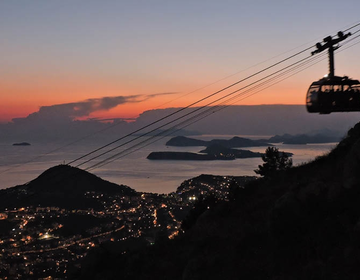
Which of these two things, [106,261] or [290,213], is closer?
[290,213]

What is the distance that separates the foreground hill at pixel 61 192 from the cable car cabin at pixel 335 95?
90391 millimetres

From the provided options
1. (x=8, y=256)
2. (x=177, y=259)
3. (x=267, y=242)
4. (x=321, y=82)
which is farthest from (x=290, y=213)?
(x=8, y=256)

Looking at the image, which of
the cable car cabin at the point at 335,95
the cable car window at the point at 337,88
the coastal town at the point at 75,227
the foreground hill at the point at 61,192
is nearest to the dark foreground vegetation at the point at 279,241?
the cable car cabin at the point at 335,95

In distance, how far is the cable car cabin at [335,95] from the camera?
20.5 metres

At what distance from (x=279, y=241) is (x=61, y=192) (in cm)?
12297

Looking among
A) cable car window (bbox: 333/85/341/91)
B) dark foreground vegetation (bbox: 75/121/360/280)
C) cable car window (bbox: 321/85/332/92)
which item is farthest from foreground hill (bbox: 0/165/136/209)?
cable car window (bbox: 333/85/341/91)

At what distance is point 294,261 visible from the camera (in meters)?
11.9

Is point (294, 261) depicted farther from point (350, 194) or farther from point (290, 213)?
point (350, 194)

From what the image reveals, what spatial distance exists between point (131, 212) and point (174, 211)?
13157 mm

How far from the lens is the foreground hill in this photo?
112312 mm

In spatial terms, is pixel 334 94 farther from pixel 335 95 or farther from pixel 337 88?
pixel 337 88

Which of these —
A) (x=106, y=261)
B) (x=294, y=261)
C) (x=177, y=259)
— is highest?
(x=294, y=261)

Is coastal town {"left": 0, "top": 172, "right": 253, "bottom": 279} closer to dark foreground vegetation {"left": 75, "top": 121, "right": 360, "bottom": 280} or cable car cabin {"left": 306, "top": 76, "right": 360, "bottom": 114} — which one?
dark foreground vegetation {"left": 75, "top": 121, "right": 360, "bottom": 280}

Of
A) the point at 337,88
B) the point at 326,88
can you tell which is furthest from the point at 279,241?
the point at 337,88
